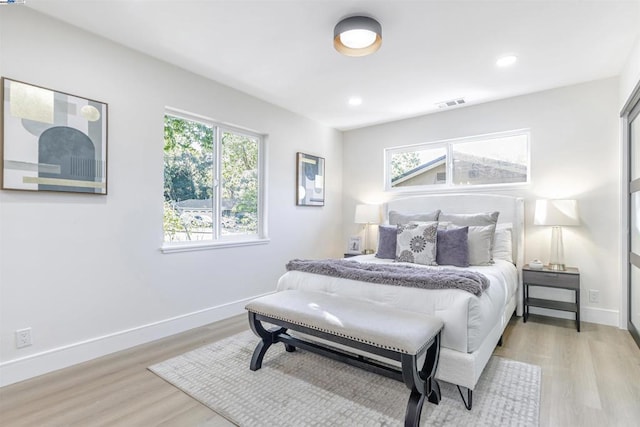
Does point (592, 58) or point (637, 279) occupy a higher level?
point (592, 58)

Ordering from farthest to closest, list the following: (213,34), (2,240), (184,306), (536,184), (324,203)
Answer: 1. (324,203)
2. (536,184)
3. (184,306)
4. (213,34)
5. (2,240)

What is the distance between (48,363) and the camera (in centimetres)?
222

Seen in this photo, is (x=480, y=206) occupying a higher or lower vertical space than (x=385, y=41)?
lower

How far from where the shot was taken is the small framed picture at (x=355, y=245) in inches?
179

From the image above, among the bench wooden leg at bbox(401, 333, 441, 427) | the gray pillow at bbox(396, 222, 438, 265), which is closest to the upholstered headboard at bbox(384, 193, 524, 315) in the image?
the gray pillow at bbox(396, 222, 438, 265)

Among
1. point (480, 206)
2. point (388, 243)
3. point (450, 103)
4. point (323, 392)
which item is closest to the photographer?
point (323, 392)

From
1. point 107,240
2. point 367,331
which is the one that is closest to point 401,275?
point 367,331

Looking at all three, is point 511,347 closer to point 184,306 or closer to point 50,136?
point 184,306

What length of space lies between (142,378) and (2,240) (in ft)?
4.14

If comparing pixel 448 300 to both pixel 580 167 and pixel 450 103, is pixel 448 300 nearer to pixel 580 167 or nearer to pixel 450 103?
pixel 580 167

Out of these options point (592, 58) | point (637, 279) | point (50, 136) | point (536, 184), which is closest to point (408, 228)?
point (536, 184)

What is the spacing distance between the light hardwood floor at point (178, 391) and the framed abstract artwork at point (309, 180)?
217 centimetres

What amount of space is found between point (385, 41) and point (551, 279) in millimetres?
2680

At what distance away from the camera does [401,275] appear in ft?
7.32
